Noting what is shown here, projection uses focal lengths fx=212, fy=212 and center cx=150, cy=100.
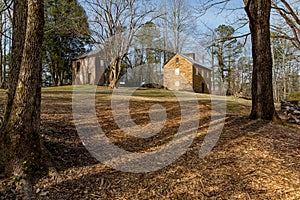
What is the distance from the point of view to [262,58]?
5227 millimetres

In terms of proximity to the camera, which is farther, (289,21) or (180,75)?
(180,75)

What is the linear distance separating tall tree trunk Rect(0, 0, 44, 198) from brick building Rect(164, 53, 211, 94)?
23.8 m

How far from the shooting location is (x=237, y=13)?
356 inches

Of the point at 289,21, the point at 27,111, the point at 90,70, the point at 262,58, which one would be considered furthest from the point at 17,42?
the point at 90,70

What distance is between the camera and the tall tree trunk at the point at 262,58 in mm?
5238

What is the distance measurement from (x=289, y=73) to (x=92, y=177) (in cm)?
2801

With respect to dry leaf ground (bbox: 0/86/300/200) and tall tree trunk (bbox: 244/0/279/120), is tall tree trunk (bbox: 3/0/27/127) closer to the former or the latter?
dry leaf ground (bbox: 0/86/300/200)

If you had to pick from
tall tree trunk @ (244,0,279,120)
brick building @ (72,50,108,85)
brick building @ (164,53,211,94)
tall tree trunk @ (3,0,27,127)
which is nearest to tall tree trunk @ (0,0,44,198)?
tall tree trunk @ (3,0,27,127)

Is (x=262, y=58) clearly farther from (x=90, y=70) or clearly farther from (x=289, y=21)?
(x=90, y=70)

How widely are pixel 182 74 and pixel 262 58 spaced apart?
2103 centimetres

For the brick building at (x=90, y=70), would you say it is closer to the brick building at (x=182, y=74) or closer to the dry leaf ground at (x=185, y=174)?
the brick building at (x=182, y=74)

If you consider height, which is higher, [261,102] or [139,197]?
[261,102]

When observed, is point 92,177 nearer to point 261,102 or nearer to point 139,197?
point 139,197

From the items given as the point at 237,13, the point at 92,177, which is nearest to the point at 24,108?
the point at 92,177
